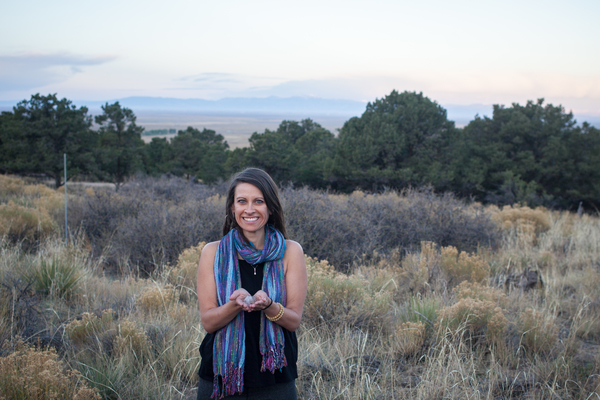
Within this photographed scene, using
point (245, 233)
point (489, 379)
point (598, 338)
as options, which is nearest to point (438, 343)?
point (489, 379)

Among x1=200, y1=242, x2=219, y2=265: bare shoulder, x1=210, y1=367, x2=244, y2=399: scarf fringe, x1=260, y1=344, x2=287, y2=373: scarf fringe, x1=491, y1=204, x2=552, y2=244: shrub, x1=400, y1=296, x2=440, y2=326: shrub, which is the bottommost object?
x1=491, y1=204, x2=552, y2=244: shrub

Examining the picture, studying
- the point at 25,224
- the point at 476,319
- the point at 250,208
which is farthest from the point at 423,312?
the point at 25,224

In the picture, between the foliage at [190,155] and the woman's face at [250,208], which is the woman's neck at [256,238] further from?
the foliage at [190,155]

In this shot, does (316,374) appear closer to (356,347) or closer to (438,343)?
(356,347)

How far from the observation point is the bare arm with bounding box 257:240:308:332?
6.63ft

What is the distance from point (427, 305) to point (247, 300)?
106 inches

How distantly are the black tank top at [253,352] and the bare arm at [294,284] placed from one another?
0.13 meters

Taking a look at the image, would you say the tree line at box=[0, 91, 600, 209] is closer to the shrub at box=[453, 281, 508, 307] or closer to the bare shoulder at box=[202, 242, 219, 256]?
the shrub at box=[453, 281, 508, 307]

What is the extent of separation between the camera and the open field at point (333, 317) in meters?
2.94

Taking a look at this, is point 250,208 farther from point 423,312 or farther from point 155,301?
point 423,312

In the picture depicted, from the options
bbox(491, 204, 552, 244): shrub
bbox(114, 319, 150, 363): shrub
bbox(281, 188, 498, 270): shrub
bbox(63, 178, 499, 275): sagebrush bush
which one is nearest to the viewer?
bbox(114, 319, 150, 363): shrub

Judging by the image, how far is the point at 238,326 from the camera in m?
2.06

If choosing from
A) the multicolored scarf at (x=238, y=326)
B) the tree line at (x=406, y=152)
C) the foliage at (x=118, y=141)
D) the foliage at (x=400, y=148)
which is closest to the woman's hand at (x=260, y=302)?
the multicolored scarf at (x=238, y=326)

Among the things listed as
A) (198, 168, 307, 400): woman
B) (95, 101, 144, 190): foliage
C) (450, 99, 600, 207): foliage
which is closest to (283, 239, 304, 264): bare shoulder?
(198, 168, 307, 400): woman
